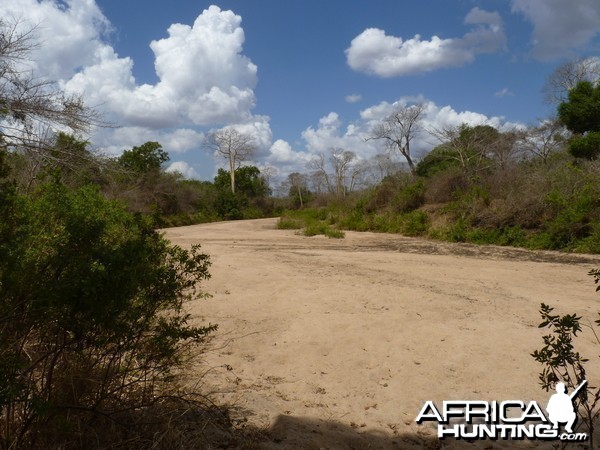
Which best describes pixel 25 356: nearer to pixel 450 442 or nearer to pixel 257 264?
pixel 450 442

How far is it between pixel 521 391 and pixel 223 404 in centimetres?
267

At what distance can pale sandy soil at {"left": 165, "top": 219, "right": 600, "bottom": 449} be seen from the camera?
149 inches

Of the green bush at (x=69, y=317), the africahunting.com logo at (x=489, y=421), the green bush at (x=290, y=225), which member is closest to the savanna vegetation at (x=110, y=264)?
the green bush at (x=69, y=317)

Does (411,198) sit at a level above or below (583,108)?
below

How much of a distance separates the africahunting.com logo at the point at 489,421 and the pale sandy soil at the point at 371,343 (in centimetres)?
10

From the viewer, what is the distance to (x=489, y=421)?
3.65 m

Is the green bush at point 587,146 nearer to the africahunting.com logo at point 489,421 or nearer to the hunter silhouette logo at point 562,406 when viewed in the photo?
the africahunting.com logo at point 489,421

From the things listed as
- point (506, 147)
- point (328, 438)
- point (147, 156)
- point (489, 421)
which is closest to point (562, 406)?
point (489, 421)

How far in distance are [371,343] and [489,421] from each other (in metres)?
1.95

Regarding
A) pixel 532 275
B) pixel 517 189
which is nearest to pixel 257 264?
pixel 532 275

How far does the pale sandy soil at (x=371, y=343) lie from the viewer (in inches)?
149

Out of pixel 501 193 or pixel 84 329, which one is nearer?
pixel 84 329

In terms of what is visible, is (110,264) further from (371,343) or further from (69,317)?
(371,343)

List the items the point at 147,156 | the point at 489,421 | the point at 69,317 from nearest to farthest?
the point at 69,317 → the point at 489,421 → the point at 147,156
